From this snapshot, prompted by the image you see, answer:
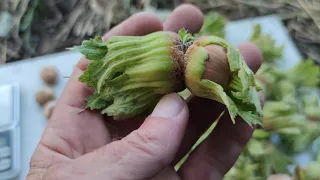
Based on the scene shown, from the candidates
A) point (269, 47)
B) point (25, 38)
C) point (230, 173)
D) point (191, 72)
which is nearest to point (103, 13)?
point (25, 38)

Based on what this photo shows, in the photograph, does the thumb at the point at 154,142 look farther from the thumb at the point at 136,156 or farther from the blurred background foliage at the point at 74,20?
the blurred background foliage at the point at 74,20

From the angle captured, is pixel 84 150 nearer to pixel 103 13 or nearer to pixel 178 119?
pixel 178 119

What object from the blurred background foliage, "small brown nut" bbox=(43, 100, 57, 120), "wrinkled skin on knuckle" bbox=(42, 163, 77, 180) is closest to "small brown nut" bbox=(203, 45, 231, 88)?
"wrinkled skin on knuckle" bbox=(42, 163, 77, 180)

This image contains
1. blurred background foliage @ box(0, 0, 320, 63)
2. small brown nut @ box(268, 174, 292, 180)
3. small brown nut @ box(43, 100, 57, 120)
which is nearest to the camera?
small brown nut @ box(268, 174, 292, 180)

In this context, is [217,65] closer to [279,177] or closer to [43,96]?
[279,177]

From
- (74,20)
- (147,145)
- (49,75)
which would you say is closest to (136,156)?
(147,145)

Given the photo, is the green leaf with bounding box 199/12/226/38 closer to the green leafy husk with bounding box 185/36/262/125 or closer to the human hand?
the human hand
